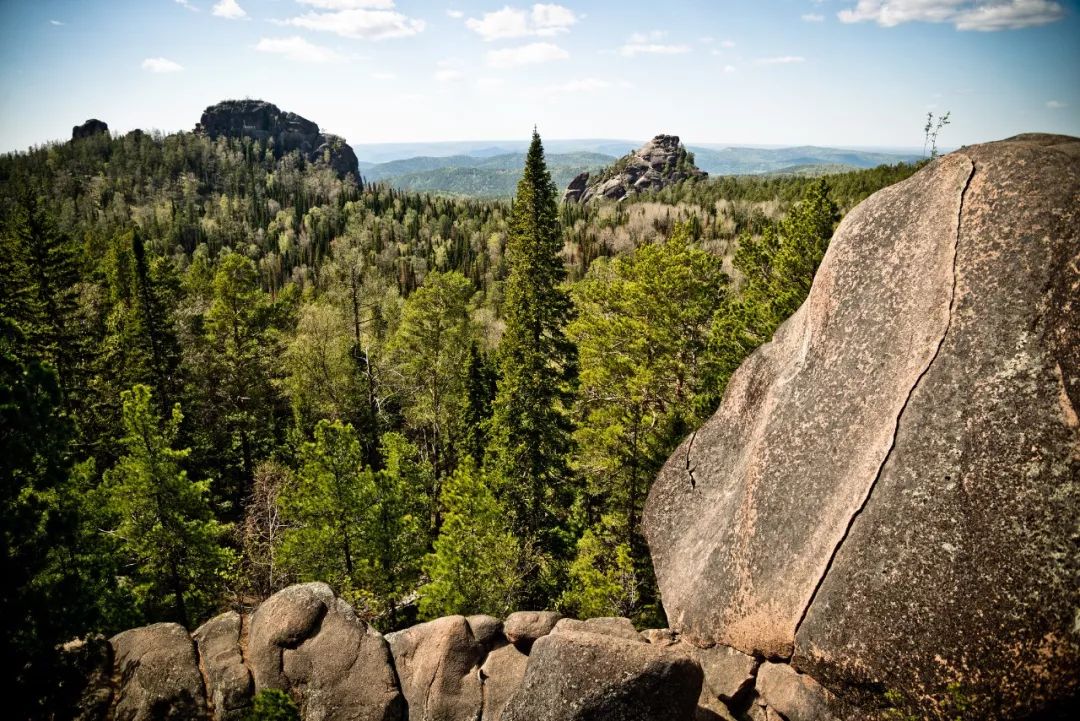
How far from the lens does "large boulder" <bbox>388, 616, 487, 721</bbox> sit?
42.5ft

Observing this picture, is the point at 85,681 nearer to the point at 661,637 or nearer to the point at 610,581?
the point at 661,637

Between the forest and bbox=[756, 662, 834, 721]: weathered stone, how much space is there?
7.70m

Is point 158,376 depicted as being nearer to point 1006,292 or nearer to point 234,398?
point 234,398

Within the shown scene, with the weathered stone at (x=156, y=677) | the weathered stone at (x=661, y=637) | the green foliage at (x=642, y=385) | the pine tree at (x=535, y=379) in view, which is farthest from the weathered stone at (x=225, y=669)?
the pine tree at (x=535, y=379)

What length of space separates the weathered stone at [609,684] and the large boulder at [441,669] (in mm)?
3154

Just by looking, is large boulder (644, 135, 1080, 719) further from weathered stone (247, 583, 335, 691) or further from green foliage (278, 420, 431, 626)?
green foliage (278, 420, 431, 626)

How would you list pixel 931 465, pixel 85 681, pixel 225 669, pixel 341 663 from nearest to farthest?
1. pixel 931 465
2. pixel 85 681
3. pixel 225 669
4. pixel 341 663

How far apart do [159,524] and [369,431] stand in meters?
22.1

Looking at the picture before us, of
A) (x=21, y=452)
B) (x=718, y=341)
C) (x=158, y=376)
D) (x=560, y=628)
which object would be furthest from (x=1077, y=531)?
(x=158, y=376)

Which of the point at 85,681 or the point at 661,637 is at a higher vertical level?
the point at 85,681

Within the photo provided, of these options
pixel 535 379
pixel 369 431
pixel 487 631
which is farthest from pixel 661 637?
pixel 369 431

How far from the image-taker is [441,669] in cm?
1347

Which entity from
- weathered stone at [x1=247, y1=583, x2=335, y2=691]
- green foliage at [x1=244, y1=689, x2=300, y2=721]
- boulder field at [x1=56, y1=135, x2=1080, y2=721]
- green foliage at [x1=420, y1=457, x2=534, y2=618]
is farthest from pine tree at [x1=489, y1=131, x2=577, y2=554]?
green foliage at [x1=244, y1=689, x2=300, y2=721]

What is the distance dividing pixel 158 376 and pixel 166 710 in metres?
27.2
